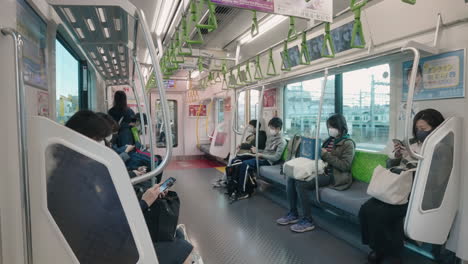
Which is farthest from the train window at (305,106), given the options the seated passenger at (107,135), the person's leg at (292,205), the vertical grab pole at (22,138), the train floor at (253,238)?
the vertical grab pole at (22,138)

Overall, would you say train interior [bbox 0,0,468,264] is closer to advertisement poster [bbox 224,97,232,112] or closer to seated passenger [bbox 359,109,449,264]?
seated passenger [bbox 359,109,449,264]

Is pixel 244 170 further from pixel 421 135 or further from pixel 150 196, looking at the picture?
pixel 150 196

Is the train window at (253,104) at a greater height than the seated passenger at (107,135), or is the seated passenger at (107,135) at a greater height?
the train window at (253,104)

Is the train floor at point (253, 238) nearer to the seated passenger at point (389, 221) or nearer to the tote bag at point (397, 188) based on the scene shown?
the seated passenger at point (389, 221)

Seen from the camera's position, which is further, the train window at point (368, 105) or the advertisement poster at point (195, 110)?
the advertisement poster at point (195, 110)

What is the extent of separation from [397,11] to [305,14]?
133 centimetres

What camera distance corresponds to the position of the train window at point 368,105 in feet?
11.5

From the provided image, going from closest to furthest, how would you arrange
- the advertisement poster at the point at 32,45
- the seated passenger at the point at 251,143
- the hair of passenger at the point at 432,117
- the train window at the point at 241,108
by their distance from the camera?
the advertisement poster at the point at 32,45
the hair of passenger at the point at 432,117
the seated passenger at the point at 251,143
the train window at the point at 241,108

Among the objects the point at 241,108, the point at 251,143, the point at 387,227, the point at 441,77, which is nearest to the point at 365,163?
the point at 387,227

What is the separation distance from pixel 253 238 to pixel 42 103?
255cm

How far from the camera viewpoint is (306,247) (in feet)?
9.75

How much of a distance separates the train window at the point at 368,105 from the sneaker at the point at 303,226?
50.8 inches

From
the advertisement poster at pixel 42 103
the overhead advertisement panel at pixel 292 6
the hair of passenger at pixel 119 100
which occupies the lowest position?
the advertisement poster at pixel 42 103

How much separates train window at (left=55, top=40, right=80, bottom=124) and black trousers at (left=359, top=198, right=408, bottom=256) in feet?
9.44
